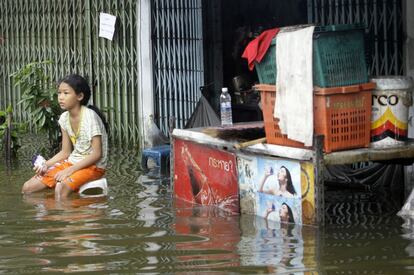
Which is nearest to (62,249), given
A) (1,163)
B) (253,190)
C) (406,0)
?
(253,190)

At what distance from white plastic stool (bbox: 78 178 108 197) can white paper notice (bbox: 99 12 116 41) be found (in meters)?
4.06

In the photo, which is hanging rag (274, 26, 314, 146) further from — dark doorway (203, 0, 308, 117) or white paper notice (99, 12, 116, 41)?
white paper notice (99, 12, 116, 41)

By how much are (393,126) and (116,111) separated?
248 inches

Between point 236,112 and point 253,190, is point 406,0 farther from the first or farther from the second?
point 236,112

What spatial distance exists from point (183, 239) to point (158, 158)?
373 centimetres

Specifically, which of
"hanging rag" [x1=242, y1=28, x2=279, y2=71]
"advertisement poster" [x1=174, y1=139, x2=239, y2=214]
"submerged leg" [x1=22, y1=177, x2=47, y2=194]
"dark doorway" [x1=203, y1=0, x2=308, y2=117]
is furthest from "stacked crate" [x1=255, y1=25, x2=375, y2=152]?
"dark doorway" [x1=203, y1=0, x2=308, y2=117]

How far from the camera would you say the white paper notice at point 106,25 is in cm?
1271

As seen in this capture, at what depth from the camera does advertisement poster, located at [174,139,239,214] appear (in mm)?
8094

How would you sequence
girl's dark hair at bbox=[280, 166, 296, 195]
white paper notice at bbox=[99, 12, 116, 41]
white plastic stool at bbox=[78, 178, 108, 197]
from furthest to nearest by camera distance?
white paper notice at bbox=[99, 12, 116, 41], white plastic stool at bbox=[78, 178, 108, 197], girl's dark hair at bbox=[280, 166, 296, 195]

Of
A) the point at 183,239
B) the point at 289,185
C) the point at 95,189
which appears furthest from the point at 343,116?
the point at 95,189

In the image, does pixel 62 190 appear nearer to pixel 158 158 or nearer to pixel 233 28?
pixel 158 158

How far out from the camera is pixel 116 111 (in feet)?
42.8

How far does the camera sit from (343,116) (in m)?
7.21

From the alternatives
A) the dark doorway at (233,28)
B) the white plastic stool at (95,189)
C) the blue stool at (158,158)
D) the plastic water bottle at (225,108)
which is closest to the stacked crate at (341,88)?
the plastic water bottle at (225,108)
